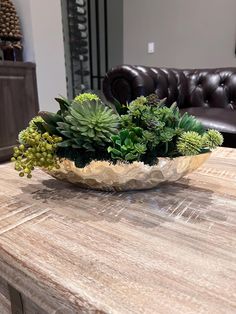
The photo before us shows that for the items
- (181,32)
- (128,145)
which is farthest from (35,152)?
(181,32)

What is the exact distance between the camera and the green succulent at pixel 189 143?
20.6 inches

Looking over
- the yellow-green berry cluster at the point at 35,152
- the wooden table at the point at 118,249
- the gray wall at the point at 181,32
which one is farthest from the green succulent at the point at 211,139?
the gray wall at the point at 181,32

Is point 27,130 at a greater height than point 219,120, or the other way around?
point 27,130

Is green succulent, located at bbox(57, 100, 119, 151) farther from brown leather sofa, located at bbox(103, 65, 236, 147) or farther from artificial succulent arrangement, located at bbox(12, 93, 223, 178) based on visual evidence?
brown leather sofa, located at bbox(103, 65, 236, 147)

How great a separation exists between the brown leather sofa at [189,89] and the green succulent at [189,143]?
0.94 metres

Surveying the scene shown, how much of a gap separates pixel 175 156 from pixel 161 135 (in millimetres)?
61

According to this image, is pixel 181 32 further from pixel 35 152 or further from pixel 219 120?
pixel 35 152

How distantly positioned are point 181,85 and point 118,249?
5.86 feet

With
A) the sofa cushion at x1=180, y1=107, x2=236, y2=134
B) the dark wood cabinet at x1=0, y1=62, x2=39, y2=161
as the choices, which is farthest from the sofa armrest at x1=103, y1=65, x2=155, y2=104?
the dark wood cabinet at x1=0, y1=62, x2=39, y2=161

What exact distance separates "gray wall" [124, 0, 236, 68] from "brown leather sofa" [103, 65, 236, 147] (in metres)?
0.72

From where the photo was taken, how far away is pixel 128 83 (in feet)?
5.56

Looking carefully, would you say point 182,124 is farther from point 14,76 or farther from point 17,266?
point 14,76

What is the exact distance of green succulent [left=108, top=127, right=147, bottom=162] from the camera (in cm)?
51

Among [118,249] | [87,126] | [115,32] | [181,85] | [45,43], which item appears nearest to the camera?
[118,249]
